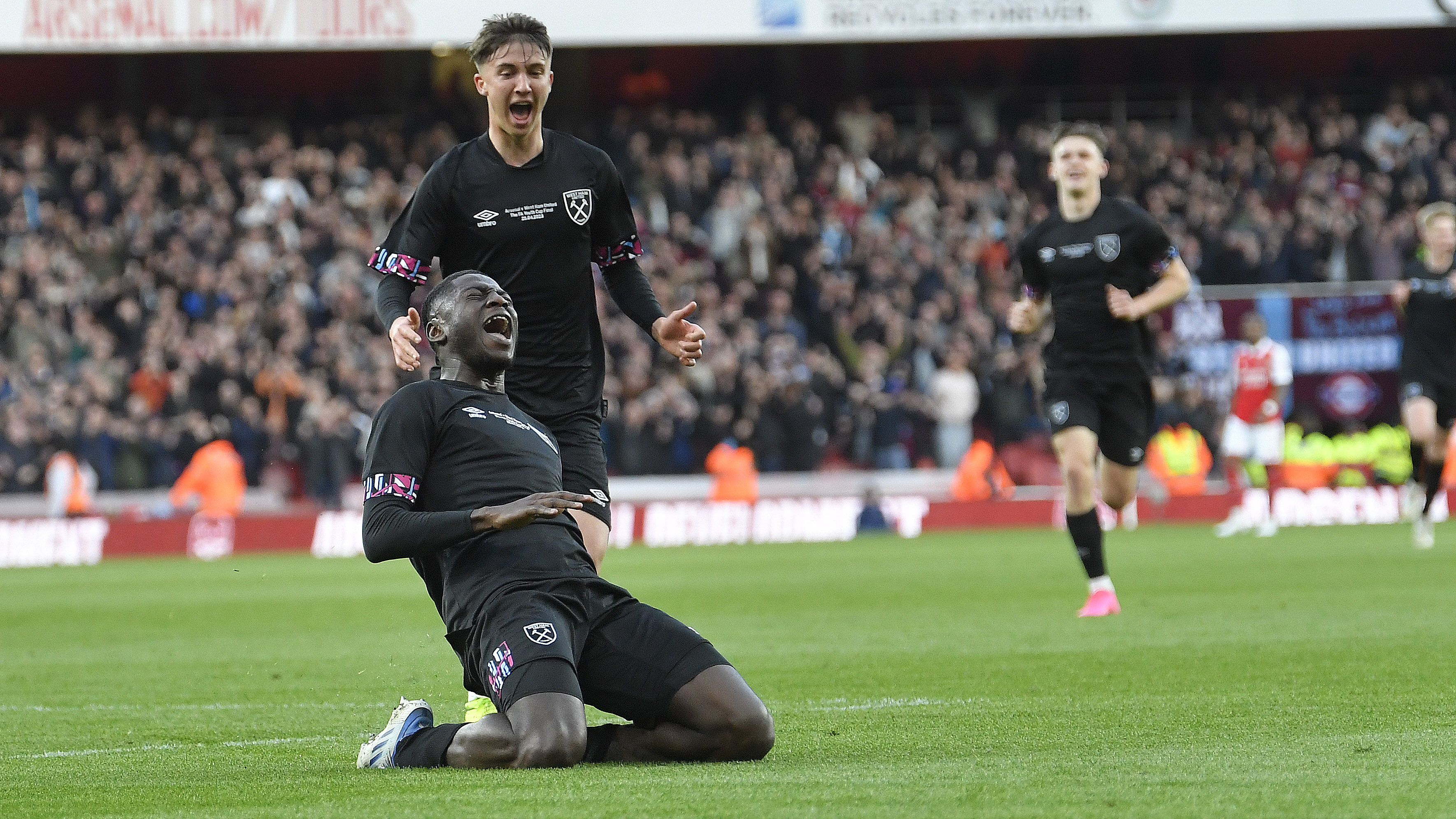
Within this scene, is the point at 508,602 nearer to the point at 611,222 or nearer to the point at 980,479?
the point at 611,222

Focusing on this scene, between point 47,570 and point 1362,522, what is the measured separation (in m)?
15.2

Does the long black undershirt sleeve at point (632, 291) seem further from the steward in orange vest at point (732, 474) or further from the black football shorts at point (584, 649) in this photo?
the steward in orange vest at point (732, 474)

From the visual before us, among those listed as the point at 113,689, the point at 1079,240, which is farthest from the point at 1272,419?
the point at 113,689

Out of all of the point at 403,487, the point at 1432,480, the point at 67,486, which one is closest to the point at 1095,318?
the point at 403,487

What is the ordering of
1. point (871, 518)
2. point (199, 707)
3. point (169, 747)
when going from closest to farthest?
point (169, 747) → point (199, 707) → point (871, 518)

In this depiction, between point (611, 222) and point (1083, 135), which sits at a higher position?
point (1083, 135)

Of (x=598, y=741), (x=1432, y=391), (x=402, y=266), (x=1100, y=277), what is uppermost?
(x=402, y=266)

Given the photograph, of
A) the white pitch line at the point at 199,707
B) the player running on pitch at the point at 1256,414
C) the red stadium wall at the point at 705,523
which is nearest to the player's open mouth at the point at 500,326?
the white pitch line at the point at 199,707

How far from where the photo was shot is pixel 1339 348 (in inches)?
1045

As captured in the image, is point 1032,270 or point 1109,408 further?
point 1032,270

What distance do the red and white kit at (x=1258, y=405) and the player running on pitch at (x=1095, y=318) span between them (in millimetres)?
9582

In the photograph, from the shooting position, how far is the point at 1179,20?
3006cm

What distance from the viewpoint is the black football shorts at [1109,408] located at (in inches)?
419

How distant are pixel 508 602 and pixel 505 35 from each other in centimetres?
209
